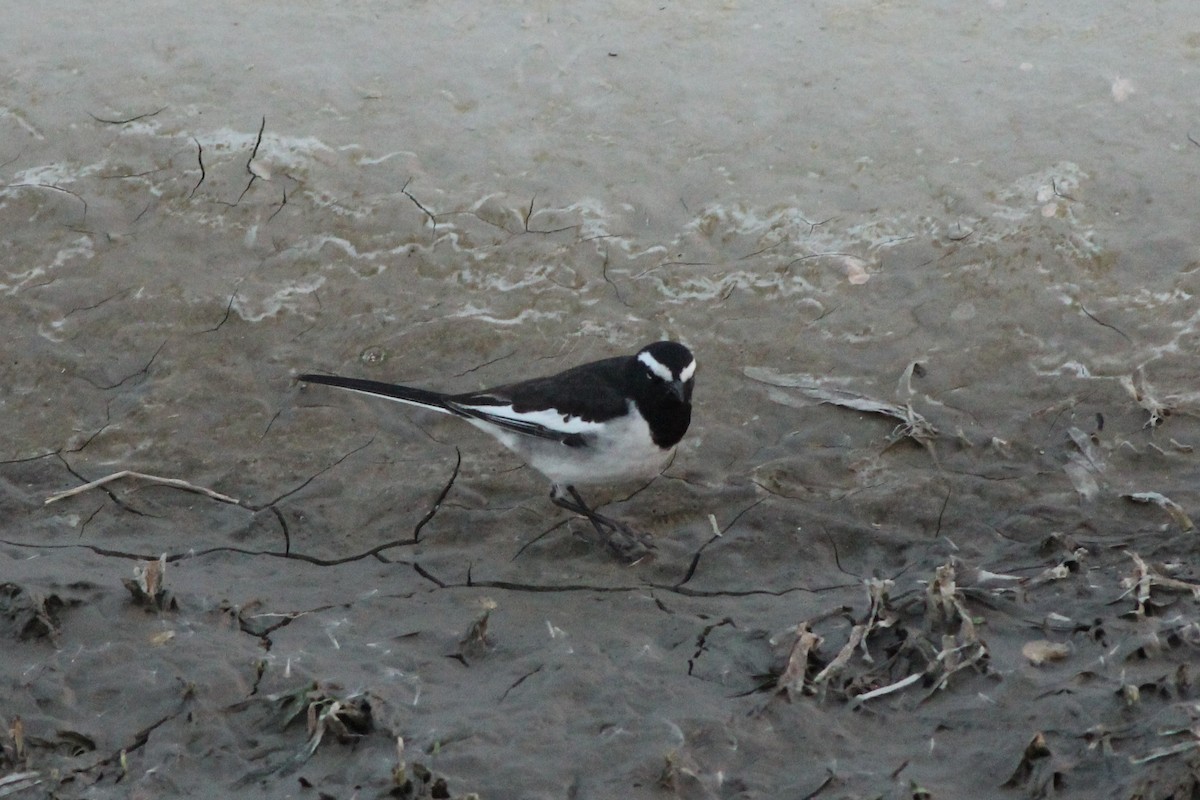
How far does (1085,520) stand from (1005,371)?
41.3 inches

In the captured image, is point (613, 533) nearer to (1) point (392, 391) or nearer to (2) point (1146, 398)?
(1) point (392, 391)

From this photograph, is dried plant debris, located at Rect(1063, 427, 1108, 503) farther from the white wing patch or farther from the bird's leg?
the white wing patch

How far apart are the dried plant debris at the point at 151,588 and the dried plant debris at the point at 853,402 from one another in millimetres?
2838

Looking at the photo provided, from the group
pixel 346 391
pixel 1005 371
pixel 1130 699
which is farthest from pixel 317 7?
pixel 1130 699

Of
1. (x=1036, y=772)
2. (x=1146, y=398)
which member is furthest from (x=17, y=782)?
(x=1146, y=398)

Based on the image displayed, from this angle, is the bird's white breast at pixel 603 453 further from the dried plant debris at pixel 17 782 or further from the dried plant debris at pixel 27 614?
the dried plant debris at pixel 17 782

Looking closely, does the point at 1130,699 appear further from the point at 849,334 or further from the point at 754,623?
the point at 849,334

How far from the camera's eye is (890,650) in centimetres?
474

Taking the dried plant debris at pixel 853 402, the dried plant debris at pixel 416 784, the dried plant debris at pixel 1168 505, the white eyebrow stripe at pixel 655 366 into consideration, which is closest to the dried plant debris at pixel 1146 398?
the dried plant debris at pixel 1168 505

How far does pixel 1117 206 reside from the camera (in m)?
7.19

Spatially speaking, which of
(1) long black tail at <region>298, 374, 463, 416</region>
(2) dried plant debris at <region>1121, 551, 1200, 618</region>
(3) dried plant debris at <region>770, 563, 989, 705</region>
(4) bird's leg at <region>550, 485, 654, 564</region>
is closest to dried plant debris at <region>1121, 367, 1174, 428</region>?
(2) dried plant debris at <region>1121, 551, 1200, 618</region>

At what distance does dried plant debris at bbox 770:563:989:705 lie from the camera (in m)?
4.54

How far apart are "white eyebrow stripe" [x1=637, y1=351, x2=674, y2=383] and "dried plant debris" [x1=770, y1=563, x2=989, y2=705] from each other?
1.24m

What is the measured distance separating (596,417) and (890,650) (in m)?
1.62
